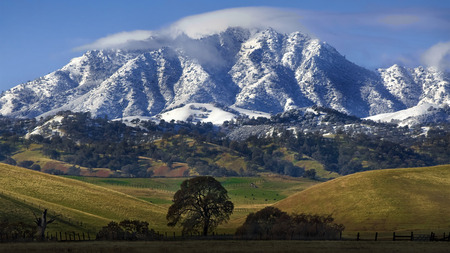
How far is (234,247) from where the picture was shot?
80.2 meters

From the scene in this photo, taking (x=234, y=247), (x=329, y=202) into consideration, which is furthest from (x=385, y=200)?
(x=234, y=247)

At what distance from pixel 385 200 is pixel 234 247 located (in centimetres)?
6269

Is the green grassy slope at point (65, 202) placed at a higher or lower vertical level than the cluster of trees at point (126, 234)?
higher

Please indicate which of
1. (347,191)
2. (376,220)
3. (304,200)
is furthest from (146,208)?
(376,220)

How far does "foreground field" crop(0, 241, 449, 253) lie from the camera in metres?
76.4

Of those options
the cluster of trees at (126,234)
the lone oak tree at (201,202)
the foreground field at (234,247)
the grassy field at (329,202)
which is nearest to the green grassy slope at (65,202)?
the grassy field at (329,202)

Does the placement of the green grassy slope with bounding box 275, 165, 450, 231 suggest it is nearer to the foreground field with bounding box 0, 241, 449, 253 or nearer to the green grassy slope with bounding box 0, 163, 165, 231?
the foreground field with bounding box 0, 241, 449, 253

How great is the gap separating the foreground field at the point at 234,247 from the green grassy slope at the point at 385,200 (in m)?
31.2

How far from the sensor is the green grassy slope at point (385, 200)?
120 metres

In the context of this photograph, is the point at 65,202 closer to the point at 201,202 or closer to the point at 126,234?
the point at 201,202

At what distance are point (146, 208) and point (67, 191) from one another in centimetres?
1939

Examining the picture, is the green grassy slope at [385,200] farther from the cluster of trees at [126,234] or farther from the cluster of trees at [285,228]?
the cluster of trees at [126,234]

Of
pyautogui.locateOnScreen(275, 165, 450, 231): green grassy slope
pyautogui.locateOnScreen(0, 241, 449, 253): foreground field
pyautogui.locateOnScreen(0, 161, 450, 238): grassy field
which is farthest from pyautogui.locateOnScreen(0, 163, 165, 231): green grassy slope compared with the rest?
pyautogui.locateOnScreen(275, 165, 450, 231): green grassy slope

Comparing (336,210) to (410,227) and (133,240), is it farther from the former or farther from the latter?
(133,240)
